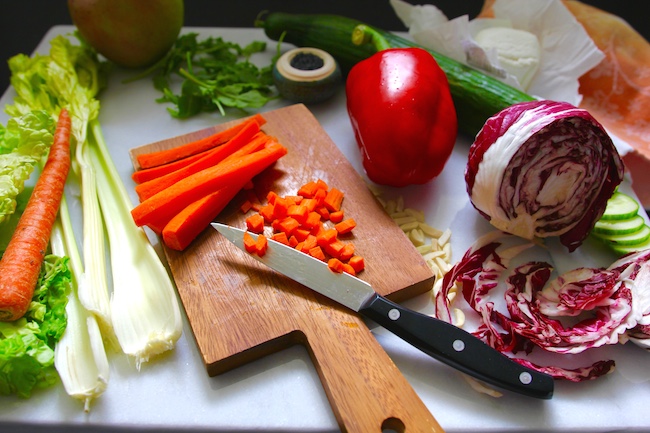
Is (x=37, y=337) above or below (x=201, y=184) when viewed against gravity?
below

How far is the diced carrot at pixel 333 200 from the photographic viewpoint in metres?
1.48

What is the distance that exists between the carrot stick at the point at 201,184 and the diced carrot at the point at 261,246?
0.23 m

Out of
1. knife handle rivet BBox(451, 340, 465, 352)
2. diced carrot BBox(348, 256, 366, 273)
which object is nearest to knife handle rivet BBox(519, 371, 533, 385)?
knife handle rivet BBox(451, 340, 465, 352)

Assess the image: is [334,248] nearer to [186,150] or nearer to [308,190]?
[308,190]

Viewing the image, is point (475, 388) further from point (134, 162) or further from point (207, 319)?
point (134, 162)

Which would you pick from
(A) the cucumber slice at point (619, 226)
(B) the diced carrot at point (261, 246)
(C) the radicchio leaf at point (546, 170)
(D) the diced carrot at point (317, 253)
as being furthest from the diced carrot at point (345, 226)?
(A) the cucumber slice at point (619, 226)

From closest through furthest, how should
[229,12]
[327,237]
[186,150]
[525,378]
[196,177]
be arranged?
[525,378] → [327,237] → [196,177] → [186,150] → [229,12]

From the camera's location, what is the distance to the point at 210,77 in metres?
2.03

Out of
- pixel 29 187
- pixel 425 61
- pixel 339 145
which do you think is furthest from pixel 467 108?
pixel 29 187

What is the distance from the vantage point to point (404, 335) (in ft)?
3.91

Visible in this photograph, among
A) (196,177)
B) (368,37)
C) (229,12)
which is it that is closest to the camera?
(196,177)

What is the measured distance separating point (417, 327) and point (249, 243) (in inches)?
17.3

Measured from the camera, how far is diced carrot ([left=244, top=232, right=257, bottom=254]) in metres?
1.33

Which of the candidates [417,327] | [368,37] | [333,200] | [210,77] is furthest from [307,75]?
[417,327]
